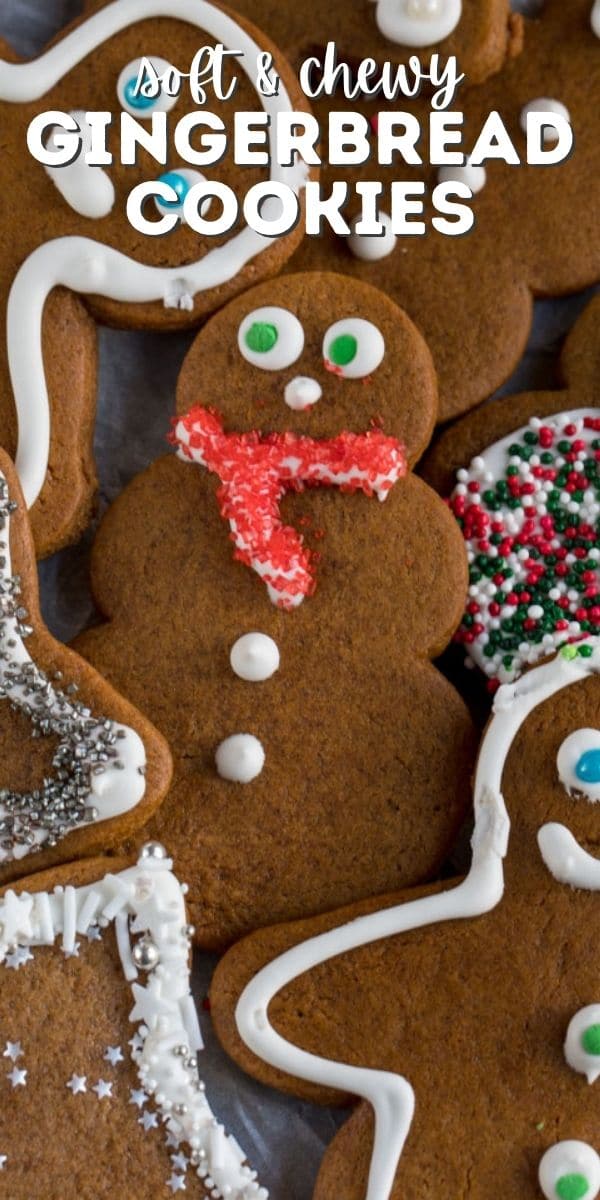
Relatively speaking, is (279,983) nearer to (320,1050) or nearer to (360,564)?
(320,1050)

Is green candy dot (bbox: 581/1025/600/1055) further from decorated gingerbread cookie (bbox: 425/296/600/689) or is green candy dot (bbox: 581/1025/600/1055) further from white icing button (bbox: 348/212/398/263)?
white icing button (bbox: 348/212/398/263)

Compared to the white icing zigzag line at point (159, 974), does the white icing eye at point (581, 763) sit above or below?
above

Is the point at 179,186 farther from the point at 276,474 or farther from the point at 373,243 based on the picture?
the point at 276,474

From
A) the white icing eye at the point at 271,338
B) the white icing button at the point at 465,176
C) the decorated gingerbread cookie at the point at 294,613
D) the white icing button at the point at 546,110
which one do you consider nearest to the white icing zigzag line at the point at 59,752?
the decorated gingerbread cookie at the point at 294,613

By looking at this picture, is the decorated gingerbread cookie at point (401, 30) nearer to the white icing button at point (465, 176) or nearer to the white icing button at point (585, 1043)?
Result: the white icing button at point (465, 176)

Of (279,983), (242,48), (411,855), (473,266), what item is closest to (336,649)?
(411,855)

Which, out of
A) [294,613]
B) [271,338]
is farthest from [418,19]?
[294,613]
